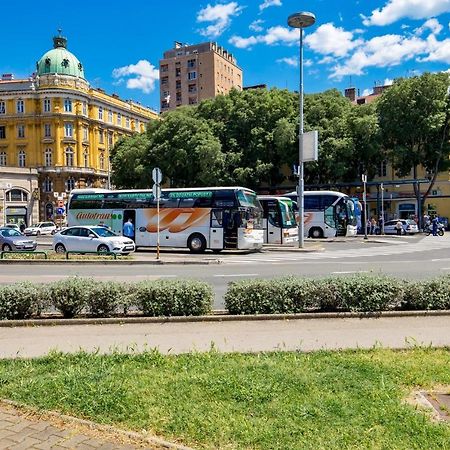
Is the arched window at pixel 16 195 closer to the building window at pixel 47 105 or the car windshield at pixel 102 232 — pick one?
the building window at pixel 47 105

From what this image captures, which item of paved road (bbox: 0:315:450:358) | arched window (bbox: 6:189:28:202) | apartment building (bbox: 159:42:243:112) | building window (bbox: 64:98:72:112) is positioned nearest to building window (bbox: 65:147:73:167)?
building window (bbox: 64:98:72:112)

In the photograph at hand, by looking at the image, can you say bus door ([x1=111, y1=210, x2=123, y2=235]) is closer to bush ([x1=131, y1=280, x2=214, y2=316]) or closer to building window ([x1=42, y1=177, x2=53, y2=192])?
bush ([x1=131, y1=280, x2=214, y2=316])

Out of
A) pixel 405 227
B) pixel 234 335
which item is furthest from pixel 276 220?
pixel 234 335

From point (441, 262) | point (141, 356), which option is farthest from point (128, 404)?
point (441, 262)

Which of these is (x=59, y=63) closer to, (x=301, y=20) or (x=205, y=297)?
(x=301, y=20)

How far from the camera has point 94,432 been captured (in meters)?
4.14

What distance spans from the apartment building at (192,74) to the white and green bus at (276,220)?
6846 cm

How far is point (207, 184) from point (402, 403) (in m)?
41.6

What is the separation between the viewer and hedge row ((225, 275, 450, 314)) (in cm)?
883

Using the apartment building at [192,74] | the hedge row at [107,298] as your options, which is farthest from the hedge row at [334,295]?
the apartment building at [192,74]

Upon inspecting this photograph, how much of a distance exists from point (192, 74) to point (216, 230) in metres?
79.0

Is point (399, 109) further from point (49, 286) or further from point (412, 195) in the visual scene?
point (49, 286)

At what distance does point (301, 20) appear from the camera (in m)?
24.9

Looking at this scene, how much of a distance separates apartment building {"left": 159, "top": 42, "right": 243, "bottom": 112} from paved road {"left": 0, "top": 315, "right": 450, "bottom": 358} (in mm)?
91337
